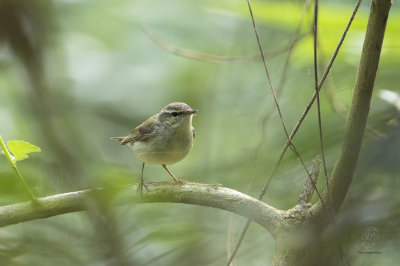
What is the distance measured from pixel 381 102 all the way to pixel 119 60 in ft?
12.2

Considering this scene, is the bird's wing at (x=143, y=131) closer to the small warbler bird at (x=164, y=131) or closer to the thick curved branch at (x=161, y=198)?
the small warbler bird at (x=164, y=131)

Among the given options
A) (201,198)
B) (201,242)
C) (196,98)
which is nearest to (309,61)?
(201,198)

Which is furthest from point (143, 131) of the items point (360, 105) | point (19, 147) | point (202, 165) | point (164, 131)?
point (360, 105)

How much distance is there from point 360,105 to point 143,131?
262 cm

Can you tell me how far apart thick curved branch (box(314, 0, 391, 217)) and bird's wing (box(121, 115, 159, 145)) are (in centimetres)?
239

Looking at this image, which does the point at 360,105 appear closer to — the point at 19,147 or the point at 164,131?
the point at 19,147

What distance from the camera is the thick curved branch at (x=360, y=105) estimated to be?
1.10 meters

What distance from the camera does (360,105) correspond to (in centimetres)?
124

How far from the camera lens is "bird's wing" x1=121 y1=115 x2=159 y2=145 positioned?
3.71 metres

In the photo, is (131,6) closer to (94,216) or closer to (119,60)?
(119,60)

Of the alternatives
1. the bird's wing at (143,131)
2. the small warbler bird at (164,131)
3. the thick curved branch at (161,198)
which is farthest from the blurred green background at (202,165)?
the bird's wing at (143,131)

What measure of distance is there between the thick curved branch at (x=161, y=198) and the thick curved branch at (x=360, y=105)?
18 centimetres

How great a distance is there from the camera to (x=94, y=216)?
690 mm

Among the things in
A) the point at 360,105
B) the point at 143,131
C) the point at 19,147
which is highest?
the point at 360,105
